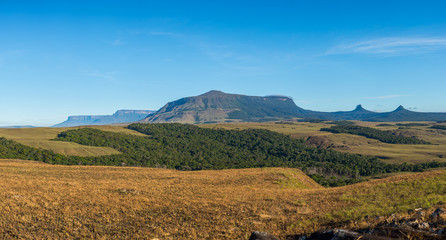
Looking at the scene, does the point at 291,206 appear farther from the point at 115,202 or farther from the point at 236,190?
the point at 115,202

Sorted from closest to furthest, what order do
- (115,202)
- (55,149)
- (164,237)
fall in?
(164,237), (115,202), (55,149)

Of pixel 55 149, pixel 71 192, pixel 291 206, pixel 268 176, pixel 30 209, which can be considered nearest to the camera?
pixel 30 209

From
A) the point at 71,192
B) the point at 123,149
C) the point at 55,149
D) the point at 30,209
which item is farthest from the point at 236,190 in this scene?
the point at 123,149

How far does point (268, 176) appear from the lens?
45469mm

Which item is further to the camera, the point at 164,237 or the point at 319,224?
the point at 319,224

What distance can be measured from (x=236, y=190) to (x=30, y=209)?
69.2ft

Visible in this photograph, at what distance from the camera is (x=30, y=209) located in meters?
23.6

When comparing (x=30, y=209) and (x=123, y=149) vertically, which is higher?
(x=30, y=209)

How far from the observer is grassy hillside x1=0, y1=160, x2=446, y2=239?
19391 millimetres

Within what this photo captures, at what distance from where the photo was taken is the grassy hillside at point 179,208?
63.6 ft

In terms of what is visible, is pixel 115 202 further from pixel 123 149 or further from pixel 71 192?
pixel 123 149

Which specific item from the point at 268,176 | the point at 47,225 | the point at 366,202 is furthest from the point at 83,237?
the point at 268,176

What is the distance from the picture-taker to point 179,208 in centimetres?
2500

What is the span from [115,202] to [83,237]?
838 cm
